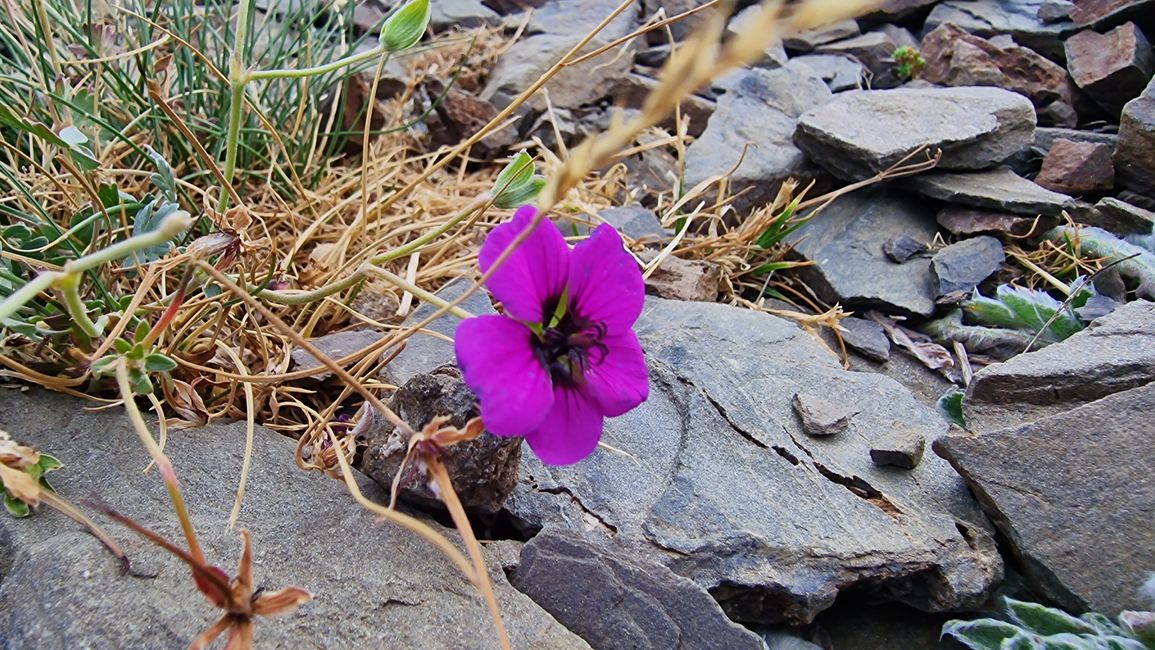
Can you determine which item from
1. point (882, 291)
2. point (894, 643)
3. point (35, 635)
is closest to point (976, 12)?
point (882, 291)

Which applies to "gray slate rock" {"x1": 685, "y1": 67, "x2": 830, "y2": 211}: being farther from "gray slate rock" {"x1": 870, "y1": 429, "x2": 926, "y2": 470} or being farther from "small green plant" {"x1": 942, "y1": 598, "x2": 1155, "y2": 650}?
"small green plant" {"x1": 942, "y1": 598, "x2": 1155, "y2": 650}

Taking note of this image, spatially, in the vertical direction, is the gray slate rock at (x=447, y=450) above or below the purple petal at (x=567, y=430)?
below

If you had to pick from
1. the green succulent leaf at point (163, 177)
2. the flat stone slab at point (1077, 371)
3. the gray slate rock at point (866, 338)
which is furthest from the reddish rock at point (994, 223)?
the green succulent leaf at point (163, 177)

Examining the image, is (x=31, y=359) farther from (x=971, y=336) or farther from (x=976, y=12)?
(x=976, y=12)

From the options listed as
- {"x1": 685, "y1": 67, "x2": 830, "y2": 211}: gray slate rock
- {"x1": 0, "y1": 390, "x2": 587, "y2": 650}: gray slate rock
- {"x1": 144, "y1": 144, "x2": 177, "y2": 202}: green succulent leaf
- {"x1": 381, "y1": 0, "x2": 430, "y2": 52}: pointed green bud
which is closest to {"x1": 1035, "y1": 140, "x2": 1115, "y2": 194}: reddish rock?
{"x1": 685, "y1": 67, "x2": 830, "y2": 211}: gray slate rock

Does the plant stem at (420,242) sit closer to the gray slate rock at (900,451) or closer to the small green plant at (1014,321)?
the gray slate rock at (900,451)

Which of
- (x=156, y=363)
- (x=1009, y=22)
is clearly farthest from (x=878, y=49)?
(x=156, y=363)

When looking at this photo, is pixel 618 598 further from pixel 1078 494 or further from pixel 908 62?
pixel 908 62

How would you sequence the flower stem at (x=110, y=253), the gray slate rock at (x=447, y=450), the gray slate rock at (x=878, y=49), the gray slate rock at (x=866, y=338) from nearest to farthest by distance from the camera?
the flower stem at (x=110, y=253) → the gray slate rock at (x=447, y=450) → the gray slate rock at (x=866, y=338) → the gray slate rock at (x=878, y=49)
